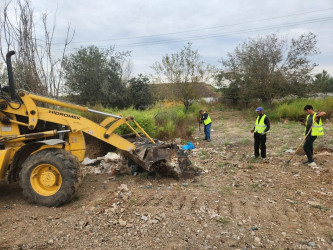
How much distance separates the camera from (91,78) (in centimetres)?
1429

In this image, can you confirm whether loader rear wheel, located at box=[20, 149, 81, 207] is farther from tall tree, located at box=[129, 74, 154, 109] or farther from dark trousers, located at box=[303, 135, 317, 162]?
tall tree, located at box=[129, 74, 154, 109]

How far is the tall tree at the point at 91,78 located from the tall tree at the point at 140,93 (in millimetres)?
1183

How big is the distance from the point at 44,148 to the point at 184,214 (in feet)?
8.41

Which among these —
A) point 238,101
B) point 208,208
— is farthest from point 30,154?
point 238,101

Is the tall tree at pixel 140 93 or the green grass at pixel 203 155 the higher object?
the tall tree at pixel 140 93

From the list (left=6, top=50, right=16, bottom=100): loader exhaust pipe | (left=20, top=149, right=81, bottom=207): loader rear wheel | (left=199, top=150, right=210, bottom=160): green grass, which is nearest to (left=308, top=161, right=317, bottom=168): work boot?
(left=199, top=150, right=210, bottom=160): green grass

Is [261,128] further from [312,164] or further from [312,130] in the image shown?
[312,164]

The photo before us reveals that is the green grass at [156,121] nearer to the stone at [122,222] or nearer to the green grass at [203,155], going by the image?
the green grass at [203,155]

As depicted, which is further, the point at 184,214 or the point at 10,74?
the point at 10,74

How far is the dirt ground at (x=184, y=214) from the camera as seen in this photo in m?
3.09

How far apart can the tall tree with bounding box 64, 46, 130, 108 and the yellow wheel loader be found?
9689 mm

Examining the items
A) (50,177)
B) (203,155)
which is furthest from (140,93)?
(50,177)

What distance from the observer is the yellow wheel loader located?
4.07m

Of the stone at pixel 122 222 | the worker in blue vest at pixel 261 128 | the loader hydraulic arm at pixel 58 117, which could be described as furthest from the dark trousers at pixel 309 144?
the stone at pixel 122 222
